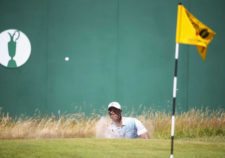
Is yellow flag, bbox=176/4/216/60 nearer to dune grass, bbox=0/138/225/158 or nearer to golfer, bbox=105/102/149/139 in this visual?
dune grass, bbox=0/138/225/158

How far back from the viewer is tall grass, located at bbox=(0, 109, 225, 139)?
1048 centimetres

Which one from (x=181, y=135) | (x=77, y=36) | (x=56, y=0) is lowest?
(x=181, y=135)

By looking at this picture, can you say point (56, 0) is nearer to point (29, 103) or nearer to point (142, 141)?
point (29, 103)

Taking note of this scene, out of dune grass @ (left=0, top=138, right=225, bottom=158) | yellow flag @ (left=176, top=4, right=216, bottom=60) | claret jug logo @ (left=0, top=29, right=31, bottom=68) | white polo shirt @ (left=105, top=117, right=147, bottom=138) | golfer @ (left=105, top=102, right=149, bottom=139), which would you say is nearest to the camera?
yellow flag @ (left=176, top=4, right=216, bottom=60)

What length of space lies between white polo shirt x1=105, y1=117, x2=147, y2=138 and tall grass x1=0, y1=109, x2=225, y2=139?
6.07ft

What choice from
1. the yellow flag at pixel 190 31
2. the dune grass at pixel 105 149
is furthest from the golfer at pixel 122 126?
the yellow flag at pixel 190 31

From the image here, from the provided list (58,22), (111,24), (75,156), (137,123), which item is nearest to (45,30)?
(58,22)

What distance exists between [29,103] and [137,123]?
2.99 m

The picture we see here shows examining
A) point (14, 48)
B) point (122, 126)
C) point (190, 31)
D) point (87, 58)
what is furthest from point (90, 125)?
point (190, 31)

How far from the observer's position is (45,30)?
Result: 1075 centimetres

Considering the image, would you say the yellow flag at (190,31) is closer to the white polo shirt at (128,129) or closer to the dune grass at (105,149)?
the dune grass at (105,149)

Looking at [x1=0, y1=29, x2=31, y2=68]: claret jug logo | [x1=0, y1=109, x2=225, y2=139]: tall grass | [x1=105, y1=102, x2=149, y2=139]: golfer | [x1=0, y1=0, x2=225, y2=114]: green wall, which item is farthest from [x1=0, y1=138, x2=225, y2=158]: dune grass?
[x1=0, y1=29, x2=31, y2=68]: claret jug logo

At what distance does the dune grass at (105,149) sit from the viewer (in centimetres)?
683

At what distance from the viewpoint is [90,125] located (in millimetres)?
10789
